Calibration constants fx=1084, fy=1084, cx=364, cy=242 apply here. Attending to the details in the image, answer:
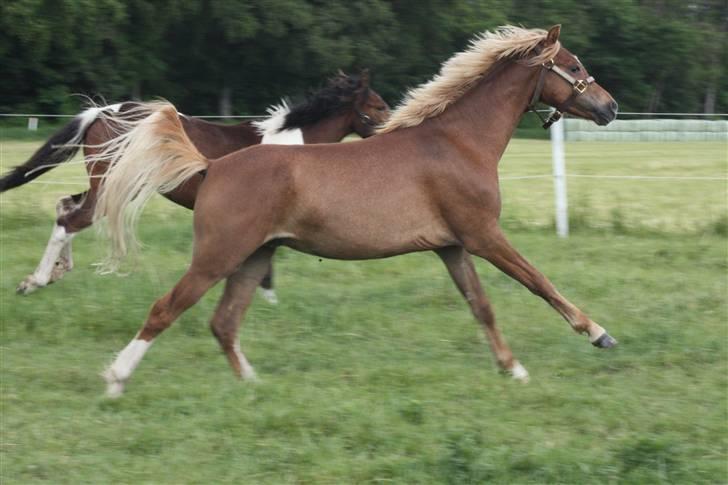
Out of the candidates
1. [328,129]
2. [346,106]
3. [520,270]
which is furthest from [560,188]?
[520,270]

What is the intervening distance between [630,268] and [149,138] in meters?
5.31

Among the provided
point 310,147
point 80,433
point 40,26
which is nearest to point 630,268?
point 310,147

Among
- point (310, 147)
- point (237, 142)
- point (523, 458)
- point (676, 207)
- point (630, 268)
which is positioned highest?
point (310, 147)

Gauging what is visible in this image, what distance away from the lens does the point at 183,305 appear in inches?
243

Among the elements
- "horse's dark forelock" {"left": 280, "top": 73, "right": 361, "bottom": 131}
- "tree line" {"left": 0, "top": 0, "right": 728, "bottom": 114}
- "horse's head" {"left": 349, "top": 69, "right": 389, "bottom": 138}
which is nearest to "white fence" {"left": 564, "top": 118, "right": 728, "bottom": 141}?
"horse's head" {"left": 349, "top": 69, "right": 389, "bottom": 138}

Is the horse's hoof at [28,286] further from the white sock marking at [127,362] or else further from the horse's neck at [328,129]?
the white sock marking at [127,362]

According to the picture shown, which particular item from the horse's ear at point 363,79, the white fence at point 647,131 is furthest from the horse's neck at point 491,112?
the white fence at point 647,131

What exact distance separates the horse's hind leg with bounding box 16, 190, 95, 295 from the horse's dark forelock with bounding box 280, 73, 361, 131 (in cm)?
183

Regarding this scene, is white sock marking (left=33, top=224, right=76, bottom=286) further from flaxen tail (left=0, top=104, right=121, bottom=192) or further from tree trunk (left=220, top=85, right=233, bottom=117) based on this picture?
tree trunk (left=220, top=85, right=233, bottom=117)

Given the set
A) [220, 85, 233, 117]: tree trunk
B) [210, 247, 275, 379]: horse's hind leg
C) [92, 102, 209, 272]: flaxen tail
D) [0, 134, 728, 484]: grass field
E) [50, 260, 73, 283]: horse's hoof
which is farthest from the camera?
[220, 85, 233, 117]: tree trunk

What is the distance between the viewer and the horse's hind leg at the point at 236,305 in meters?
6.60

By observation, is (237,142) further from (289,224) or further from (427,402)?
(427,402)

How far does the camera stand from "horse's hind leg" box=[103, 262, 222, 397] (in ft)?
20.2

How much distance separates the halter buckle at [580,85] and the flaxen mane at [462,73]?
9.5 inches
